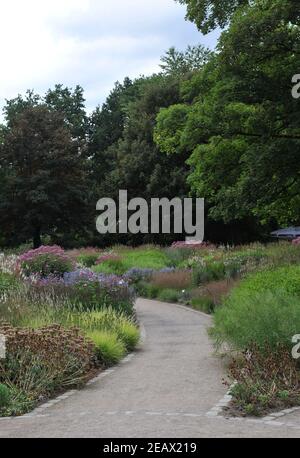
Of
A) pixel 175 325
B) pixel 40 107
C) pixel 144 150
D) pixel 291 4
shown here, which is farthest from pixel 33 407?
pixel 40 107

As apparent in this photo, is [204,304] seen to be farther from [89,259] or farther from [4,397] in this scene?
[89,259]

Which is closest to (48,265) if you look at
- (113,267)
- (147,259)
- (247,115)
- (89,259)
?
(247,115)

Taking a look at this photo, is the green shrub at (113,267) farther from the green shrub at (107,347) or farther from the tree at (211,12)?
the green shrub at (107,347)

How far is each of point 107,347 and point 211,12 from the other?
10494mm

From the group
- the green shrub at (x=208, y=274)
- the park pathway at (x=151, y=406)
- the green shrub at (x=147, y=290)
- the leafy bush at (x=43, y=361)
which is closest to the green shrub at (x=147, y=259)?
the green shrub at (x=147, y=290)

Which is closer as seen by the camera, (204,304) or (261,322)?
(261,322)

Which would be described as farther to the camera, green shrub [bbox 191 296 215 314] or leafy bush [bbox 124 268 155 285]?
leafy bush [bbox 124 268 155 285]

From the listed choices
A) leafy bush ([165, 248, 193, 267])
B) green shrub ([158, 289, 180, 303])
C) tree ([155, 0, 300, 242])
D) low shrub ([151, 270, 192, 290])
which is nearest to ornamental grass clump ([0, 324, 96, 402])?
tree ([155, 0, 300, 242])

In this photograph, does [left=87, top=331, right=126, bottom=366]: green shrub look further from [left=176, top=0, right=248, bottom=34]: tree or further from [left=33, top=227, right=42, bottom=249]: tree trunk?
[left=33, top=227, right=42, bottom=249]: tree trunk

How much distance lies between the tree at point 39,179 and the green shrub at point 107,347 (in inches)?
1237

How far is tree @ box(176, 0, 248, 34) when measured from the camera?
1678 cm

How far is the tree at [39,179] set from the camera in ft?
139

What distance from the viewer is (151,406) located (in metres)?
7.19

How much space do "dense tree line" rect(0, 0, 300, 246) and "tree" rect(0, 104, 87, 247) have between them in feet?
0.24
